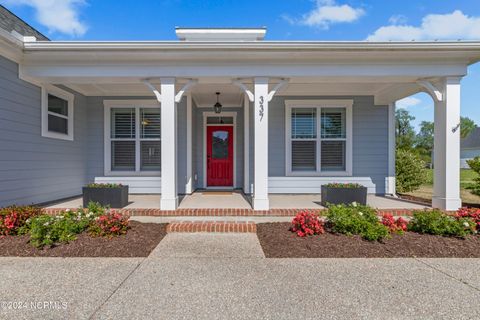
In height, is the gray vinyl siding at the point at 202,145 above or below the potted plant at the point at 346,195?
above

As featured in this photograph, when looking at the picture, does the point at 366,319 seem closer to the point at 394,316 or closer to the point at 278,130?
the point at 394,316

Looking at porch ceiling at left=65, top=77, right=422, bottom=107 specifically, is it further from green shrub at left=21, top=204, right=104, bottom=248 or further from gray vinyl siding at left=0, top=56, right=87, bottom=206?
green shrub at left=21, top=204, right=104, bottom=248

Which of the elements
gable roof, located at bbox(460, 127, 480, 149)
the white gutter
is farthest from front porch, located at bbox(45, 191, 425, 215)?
gable roof, located at bbox(460, 127, 480, 149)

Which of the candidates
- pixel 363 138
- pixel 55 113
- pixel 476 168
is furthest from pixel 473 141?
pixel 55 113

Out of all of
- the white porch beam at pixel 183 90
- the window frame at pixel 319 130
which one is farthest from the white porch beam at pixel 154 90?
the window frame at pixel 319 130

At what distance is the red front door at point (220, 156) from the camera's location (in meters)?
7.93

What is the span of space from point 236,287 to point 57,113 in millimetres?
5884

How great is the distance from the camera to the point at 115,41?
4.57 m

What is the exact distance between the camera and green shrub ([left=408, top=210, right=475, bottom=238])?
371 centimetres

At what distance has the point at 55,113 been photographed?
5945 mm

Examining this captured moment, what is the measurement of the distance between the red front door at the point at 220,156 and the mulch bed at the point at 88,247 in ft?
13.8

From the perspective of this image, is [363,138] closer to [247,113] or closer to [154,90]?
[247,113]

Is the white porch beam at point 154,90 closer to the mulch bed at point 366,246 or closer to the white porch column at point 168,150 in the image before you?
the white porch column at point 168,150

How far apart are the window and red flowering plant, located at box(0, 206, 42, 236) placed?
85.5 inches
